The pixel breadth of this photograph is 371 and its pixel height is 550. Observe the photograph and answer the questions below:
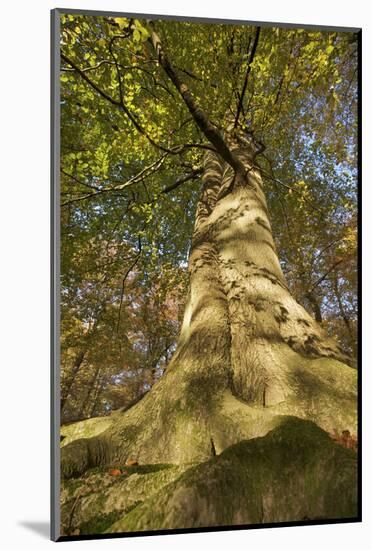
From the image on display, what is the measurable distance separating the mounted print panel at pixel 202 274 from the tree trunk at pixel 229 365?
13mm

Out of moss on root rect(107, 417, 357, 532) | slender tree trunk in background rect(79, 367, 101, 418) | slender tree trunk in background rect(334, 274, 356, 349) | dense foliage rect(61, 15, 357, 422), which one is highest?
dense foliage rect(61, 15, 357, 422)

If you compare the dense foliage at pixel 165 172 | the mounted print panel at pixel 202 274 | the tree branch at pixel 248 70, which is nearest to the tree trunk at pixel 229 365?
the mounted print panel at pixel 202 274

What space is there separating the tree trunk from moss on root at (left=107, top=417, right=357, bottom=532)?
0.35 ft

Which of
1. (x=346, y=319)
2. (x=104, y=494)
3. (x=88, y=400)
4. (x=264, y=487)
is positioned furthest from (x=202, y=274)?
(x=104, y=494)

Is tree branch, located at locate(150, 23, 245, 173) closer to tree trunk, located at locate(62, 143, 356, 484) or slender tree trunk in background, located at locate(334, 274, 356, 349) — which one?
tree trunk, located at locate(62, 143, 356, 484)

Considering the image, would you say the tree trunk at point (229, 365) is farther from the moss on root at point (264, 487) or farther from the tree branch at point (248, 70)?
the tree branch at point (248, 70)

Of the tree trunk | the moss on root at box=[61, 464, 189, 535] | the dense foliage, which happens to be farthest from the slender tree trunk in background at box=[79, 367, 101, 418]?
the moss on root at box=[61, 464, 189, 535]

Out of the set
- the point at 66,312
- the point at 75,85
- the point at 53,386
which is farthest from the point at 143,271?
the point at 75,85

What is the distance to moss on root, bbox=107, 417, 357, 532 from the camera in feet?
12.9

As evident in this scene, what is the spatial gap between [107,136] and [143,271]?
100 cm

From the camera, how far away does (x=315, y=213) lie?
15.4 ft

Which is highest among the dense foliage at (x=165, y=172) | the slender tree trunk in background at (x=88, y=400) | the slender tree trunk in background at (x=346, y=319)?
the dense foliage at (x=165, y=172)

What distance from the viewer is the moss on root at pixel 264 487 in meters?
3.92

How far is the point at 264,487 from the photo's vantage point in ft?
13.3
